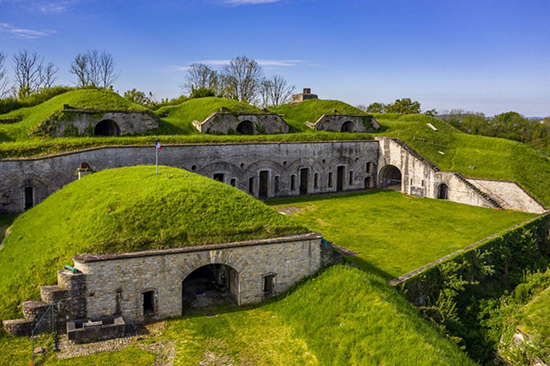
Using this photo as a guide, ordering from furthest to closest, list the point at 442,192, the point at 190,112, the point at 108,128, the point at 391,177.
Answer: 1. the point at 391,177
2. the point at 190,112
3. the point at 442,192
4. the point at 108,128

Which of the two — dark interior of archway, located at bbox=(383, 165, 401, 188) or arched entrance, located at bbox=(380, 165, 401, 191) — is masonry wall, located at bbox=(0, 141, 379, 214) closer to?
arched entrance, located at bbox=(380, 165, 401, 191)

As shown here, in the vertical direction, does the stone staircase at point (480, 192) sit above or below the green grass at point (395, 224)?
above

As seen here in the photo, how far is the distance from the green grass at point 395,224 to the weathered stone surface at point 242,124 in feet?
21.5

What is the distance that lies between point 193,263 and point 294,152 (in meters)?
16.8

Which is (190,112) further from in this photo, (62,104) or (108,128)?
(62,104)

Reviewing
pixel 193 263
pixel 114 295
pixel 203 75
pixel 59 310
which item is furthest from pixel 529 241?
pixel 203 75

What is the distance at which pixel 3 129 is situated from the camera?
973 inches

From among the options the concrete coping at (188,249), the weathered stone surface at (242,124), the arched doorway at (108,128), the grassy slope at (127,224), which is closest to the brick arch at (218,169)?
the weathered stone surface at (242,124)

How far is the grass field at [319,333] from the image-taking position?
36.3 feet

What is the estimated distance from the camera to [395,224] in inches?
915

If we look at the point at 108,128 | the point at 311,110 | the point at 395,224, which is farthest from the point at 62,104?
the point at 395,224

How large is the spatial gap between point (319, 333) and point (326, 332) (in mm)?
203

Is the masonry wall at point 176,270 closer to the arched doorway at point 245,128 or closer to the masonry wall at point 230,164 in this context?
the masonry wall at point 230,164

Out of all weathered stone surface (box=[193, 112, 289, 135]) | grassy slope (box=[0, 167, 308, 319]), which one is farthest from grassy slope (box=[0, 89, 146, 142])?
grassy slope (box=[0, 167, 308, 319])
